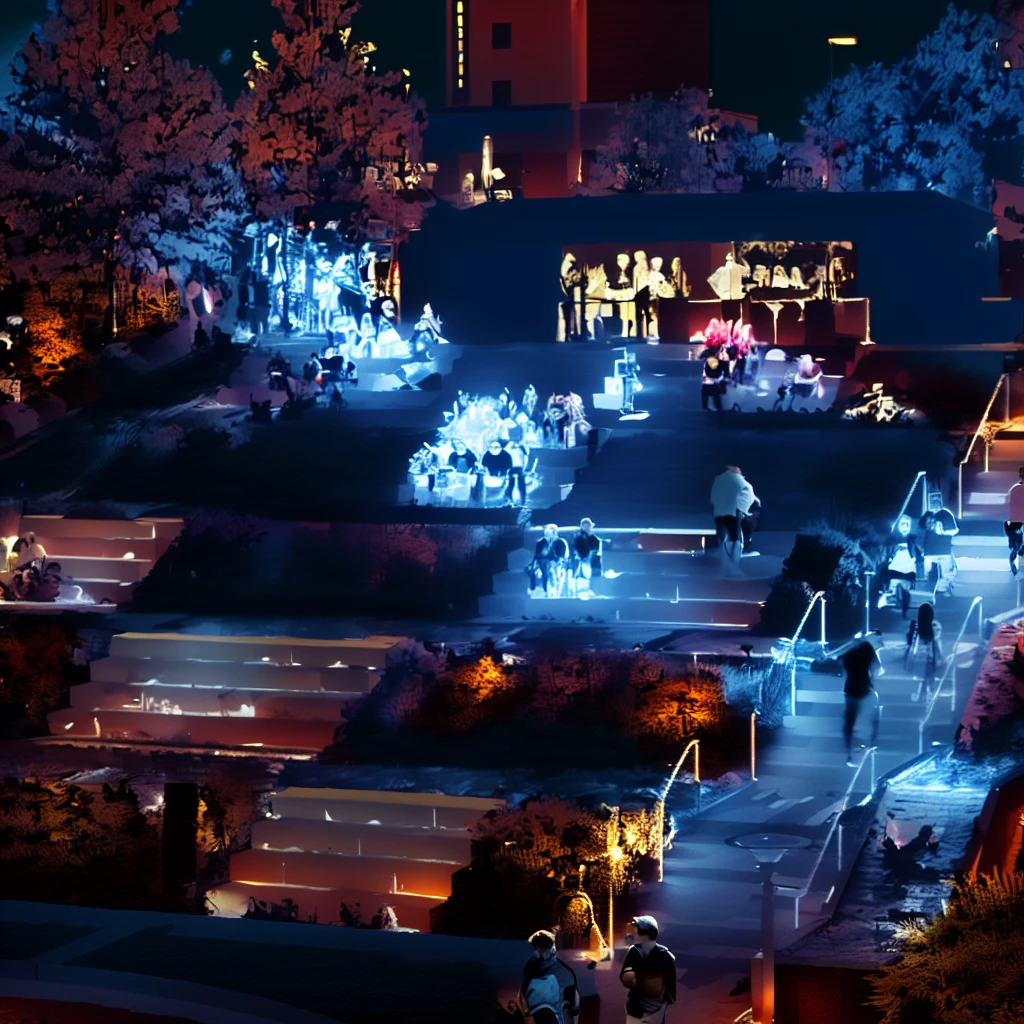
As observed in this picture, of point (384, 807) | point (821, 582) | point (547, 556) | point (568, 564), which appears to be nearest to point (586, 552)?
point (568, 564)

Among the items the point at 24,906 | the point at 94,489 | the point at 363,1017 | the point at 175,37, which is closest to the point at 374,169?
the point at 175,37

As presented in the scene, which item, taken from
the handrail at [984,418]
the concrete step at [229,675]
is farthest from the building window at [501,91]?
the concrete step at [229,675]

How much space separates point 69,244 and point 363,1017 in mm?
26948

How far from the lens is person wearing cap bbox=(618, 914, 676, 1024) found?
12.0 m

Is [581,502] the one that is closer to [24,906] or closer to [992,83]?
[24,906]

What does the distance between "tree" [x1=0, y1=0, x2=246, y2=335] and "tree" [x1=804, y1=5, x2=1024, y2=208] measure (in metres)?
21.2

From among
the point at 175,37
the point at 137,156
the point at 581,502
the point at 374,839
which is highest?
the point at 175,37

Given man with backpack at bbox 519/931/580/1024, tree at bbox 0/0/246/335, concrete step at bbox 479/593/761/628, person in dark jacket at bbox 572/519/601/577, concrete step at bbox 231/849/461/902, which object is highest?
tree at bbox 0/0/246/335

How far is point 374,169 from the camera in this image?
44.3 meters

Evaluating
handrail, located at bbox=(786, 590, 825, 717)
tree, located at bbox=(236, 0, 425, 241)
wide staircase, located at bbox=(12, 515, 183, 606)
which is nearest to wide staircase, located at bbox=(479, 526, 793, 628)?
handrail, located at bbox=(786, 590, 825, 717)

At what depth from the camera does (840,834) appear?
1761cm

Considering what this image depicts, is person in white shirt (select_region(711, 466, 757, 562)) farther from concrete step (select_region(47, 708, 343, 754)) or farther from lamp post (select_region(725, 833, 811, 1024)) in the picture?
lamp post (select_region(725, 833, 811, 1024))

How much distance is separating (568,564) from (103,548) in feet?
23.2

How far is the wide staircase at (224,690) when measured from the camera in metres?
22.8
